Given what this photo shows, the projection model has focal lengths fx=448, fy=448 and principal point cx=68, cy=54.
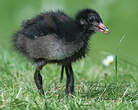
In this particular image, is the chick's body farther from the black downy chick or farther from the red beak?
the red beak

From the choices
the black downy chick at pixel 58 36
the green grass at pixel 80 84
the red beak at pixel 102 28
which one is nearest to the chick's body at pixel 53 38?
the black downy chick at pixel 58 36

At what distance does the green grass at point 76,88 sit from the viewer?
4074 millimetres

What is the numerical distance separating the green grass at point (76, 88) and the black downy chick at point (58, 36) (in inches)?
12.8

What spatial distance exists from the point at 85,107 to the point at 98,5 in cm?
830

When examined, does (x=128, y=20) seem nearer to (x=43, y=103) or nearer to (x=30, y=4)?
(x=30, y=4)

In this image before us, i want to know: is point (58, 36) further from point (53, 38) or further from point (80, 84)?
point (80, 84)

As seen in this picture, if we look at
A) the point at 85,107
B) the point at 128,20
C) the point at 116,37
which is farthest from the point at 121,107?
the point at 128,20

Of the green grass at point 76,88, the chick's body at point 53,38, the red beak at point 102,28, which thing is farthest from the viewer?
the red beak at point 102,28

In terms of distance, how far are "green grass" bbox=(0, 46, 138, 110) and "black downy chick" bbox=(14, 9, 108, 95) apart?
0.32 metres

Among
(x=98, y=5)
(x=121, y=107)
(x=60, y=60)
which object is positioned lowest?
(x=121, y=107)

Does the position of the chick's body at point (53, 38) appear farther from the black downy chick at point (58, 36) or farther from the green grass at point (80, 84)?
the green grass at point (80, 84)

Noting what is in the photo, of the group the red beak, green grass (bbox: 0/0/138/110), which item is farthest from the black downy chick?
green grass (bbox: 0/0/138/110)

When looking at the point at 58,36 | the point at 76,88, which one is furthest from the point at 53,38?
the point at 76,88

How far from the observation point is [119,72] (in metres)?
6.02
